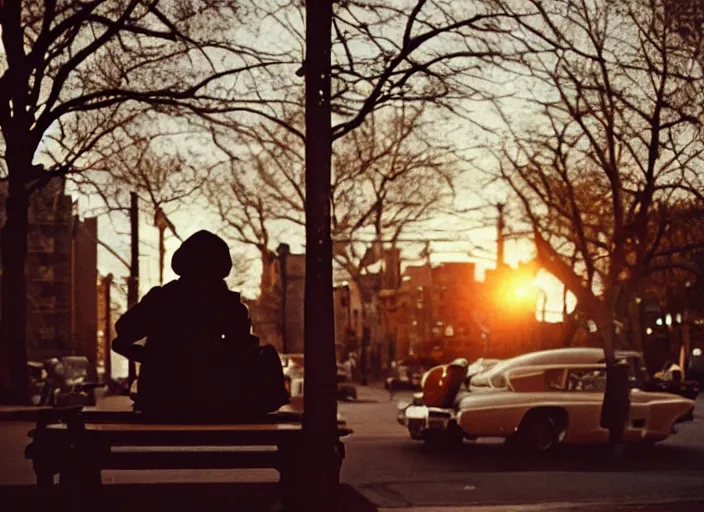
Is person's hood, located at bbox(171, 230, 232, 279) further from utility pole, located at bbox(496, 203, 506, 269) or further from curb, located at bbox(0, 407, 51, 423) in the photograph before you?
utility pole, located at bbox(496, 203, 506, 269)

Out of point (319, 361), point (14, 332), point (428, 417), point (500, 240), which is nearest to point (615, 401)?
point (428, 417)

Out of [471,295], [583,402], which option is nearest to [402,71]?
[583,402]

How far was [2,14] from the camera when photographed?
2533 centimetres

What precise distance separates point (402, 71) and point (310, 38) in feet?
24.3

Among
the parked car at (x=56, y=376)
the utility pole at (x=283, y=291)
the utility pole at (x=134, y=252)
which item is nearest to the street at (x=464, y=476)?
the parked car at (x=56, y=376)

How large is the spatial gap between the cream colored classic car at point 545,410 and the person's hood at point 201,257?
11300 mm

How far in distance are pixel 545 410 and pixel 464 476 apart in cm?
477

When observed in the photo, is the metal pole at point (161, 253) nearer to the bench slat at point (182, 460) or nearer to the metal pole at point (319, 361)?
the bench slat at point (182, 460)

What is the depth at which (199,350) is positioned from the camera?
382 inches

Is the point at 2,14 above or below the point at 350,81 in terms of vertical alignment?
above

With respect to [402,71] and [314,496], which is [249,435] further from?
[402,71]

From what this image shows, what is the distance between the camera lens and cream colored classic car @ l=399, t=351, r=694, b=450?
68.4ft

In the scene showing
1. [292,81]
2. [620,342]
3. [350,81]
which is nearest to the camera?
[350,81]

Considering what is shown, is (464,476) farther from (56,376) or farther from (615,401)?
(56,376)
